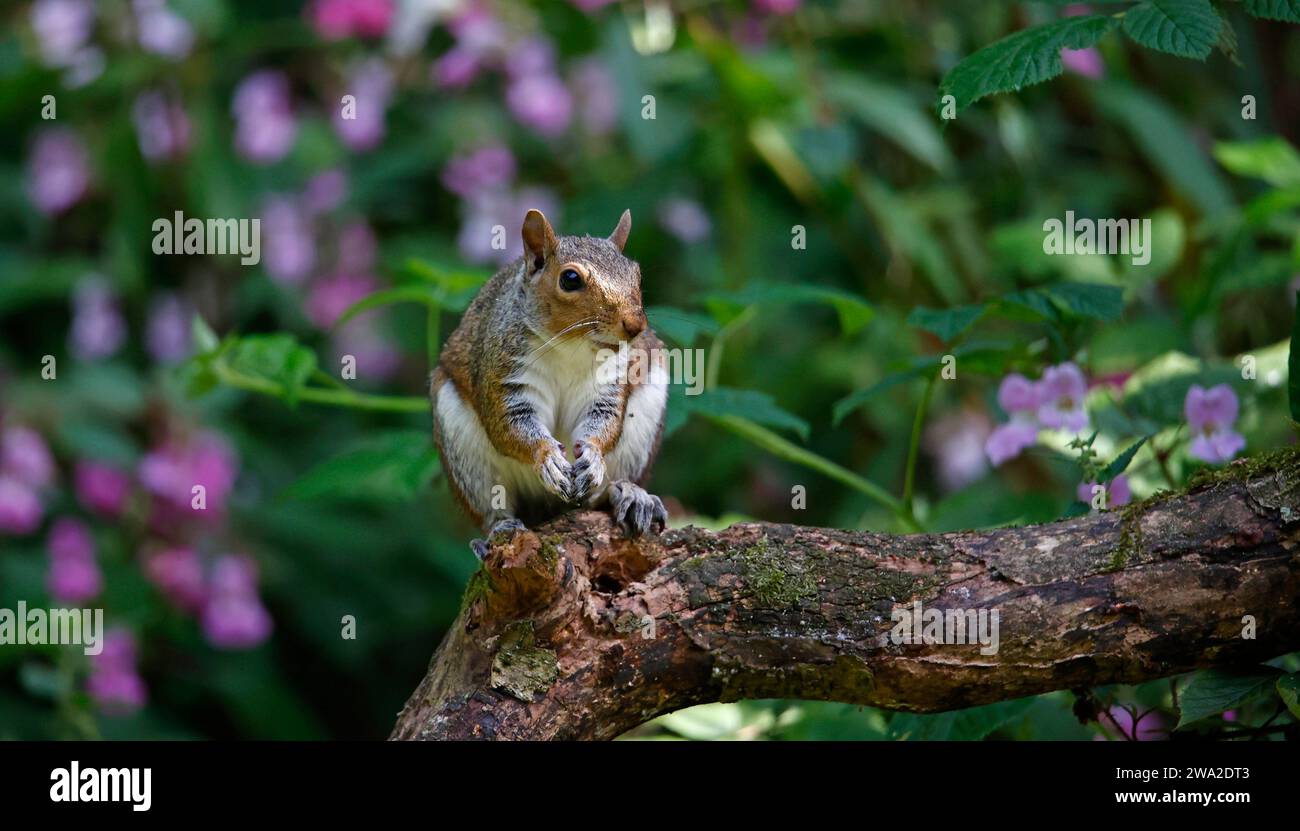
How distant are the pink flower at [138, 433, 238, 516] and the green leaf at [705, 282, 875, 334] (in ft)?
10.1

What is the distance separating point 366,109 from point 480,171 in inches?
25.6

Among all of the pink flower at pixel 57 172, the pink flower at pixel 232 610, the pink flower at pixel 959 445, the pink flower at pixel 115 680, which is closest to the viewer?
the pink flower at pixel 115 680

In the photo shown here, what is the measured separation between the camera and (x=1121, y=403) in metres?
3.45

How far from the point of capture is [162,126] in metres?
6.61

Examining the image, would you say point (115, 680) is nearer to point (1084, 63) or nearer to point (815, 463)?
point (815, 463)

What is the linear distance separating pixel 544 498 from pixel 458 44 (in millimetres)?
3504

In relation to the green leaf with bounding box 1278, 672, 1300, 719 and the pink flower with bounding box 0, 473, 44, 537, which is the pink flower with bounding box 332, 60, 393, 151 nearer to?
the pink flower with bounding box 0, 473, 44, 537

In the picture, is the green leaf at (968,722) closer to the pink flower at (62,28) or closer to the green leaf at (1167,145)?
the green leaf at (1167,145)

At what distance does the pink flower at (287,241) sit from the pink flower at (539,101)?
112 cm

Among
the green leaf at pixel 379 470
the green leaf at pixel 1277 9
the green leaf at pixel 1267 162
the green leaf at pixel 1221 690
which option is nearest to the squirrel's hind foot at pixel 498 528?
the green leaf at pixel 379 470

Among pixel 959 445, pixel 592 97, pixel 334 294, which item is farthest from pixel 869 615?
pixel 592 97

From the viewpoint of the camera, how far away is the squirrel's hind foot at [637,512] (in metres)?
2.79

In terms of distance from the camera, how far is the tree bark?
2.41 meters

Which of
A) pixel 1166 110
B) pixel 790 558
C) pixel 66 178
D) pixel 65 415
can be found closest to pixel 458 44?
pixel 66 178
